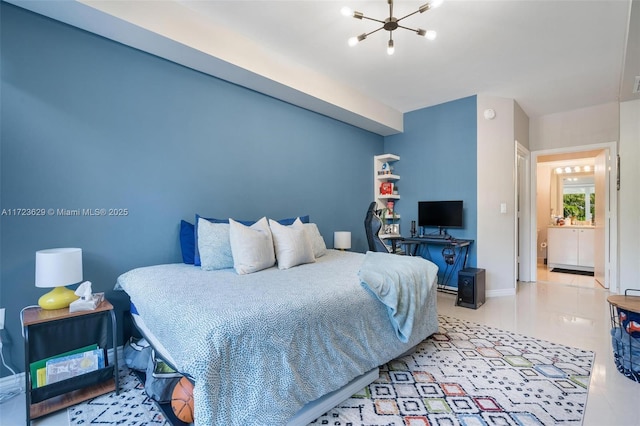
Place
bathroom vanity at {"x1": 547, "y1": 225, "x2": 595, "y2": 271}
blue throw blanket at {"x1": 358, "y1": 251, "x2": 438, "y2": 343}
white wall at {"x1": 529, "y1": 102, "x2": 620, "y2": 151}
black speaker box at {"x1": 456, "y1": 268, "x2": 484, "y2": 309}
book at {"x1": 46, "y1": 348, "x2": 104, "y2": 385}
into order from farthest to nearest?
bathroom vanity at {"x1": 547, "y1": 225, "x2": 595, "y2": 271} → white wall at {"x1": 529, "y1": 102, "x2": 620, "y2": 151} → black speaker box at {"x1": 456, "y1": 268, "x2": 484, "y2": 309} → blue throw blanket at {"x1": 358, "y1": 251, "x2": 438, "y2": 343} → book at {"x1": 46, "y1": 348, "x2": 104, "y2": 385}

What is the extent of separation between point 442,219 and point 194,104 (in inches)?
145

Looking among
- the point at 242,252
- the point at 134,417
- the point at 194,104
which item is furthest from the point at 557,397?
the point at 194,104

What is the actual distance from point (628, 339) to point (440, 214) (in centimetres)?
262

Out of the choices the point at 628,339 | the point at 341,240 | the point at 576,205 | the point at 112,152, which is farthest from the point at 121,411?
the point at 576,205

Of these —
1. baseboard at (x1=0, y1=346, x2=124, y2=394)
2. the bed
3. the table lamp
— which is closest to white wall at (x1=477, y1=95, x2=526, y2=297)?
the bed

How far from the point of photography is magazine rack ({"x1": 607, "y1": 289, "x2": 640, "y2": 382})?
207 cm

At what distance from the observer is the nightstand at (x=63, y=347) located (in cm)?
172

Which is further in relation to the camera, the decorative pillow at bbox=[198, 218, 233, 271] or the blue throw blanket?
the decorative pillow at bbox=[198, 218, 233, 271]

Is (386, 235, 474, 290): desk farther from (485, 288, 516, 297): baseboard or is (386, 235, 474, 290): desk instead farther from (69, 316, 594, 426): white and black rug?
(69, 316, 594, 426): white and black rug

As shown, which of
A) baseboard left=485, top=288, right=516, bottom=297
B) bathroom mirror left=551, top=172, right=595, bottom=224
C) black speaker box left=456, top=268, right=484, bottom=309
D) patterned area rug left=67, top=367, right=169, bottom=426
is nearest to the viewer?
patterned area rug left=67, top=367, right=169, bottom=426

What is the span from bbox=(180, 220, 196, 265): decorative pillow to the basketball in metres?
1.25

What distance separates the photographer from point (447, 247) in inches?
165

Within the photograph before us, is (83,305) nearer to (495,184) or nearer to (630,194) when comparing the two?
(495,184)

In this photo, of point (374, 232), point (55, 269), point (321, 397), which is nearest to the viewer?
point (321, 397)
